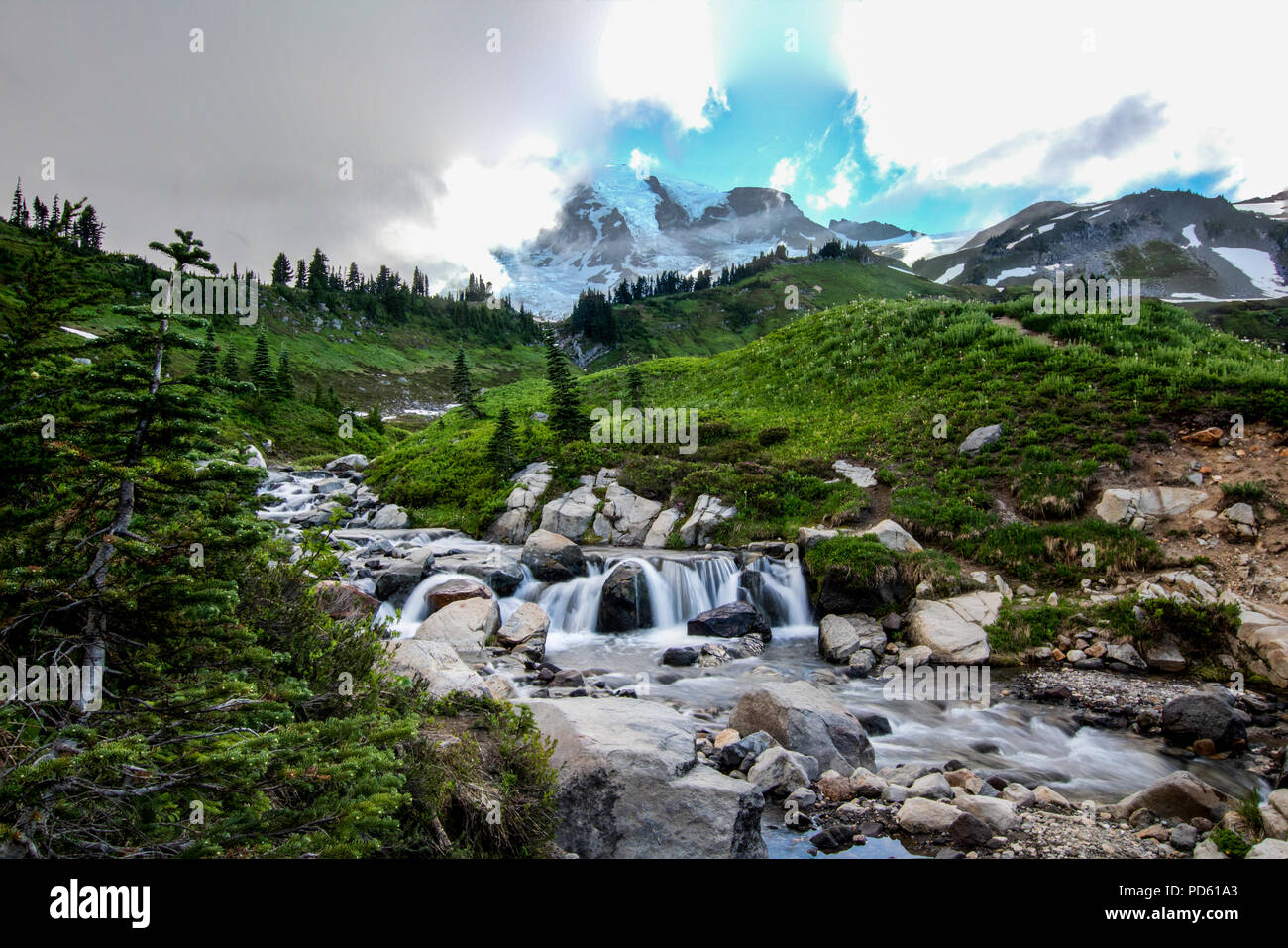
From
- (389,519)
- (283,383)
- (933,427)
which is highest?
(283,383)

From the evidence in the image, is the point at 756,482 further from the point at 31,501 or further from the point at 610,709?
the point at 31,501

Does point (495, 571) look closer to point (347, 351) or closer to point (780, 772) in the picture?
point (780, 772)

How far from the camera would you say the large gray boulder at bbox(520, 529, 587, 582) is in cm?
1861

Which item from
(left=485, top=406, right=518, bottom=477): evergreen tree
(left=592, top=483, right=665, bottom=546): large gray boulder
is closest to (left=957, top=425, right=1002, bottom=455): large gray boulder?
(left=592, top=483, right=665, bottom=546): large gray boulder

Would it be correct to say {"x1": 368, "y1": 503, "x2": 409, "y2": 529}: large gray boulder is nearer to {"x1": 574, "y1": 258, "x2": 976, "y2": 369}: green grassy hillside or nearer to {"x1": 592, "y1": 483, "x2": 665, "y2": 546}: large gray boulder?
{"x1": 592, "y1": 483, "x2": 665, "y2": 546}: large gray boulder

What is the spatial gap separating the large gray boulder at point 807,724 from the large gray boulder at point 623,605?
7463 millimetres

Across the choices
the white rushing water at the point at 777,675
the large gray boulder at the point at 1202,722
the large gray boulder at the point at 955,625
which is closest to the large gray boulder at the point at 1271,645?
the large gray boulder at the point at 1202,722

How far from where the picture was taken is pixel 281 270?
14138 centimetres

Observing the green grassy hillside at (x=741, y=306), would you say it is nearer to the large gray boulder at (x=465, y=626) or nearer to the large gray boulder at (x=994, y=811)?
the large gray boulder at (x=465, y=626)

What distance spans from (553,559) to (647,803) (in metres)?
13.3

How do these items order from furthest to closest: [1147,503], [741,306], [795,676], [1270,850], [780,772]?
[741,306]
[1147,503]
[795,676]
[780,772]
[1270,850]

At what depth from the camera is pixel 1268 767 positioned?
27.5ft

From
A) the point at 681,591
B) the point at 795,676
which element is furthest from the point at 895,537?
the point at 681,591

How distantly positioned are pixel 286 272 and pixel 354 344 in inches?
1887
